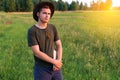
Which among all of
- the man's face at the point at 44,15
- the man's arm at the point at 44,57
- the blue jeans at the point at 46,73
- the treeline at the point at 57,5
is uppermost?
the man's face at the point at 44,15

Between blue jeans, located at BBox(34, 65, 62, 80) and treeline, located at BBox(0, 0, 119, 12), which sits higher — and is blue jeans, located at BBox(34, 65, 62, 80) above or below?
above

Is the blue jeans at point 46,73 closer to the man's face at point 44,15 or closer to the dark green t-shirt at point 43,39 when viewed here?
the dark green t-shirt at point 43,39

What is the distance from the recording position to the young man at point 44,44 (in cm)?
477

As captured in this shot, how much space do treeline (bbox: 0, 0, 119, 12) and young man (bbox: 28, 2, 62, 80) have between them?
86.2 m

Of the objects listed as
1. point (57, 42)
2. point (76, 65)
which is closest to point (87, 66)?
point (76, 65)

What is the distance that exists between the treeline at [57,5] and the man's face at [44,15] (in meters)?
86.3

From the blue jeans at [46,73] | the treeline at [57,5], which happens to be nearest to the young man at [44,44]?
the blue jeans at [46,73]

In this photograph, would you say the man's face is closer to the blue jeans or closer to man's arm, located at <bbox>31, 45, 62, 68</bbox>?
man's arm, located at <bbox>31, 45, 62, 68</bbox>

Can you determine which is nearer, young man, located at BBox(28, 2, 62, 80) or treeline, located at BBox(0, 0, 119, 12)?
young man, located at BBox(28, 2, 62, 80)

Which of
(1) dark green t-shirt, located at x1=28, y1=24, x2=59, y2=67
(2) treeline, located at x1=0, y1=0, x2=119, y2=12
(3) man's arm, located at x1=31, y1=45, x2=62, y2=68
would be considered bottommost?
(2) treeline, located at x1=0, y1=0, x2=119, y2=12

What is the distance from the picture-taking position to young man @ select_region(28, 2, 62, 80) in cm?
477

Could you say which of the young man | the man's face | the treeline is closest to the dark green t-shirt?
the young man

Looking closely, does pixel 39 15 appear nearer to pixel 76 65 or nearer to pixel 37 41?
pixel 37 41

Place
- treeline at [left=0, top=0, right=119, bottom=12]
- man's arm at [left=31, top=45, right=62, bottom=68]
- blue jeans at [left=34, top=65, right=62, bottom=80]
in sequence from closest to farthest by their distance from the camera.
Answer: man's arm at [left=31, top=45, right=62, bottom=68]
blue jeans at [left=34, top=65, right=62, bottom=80]
treeline at [left=0, top=0, right=119, bottom=12]
